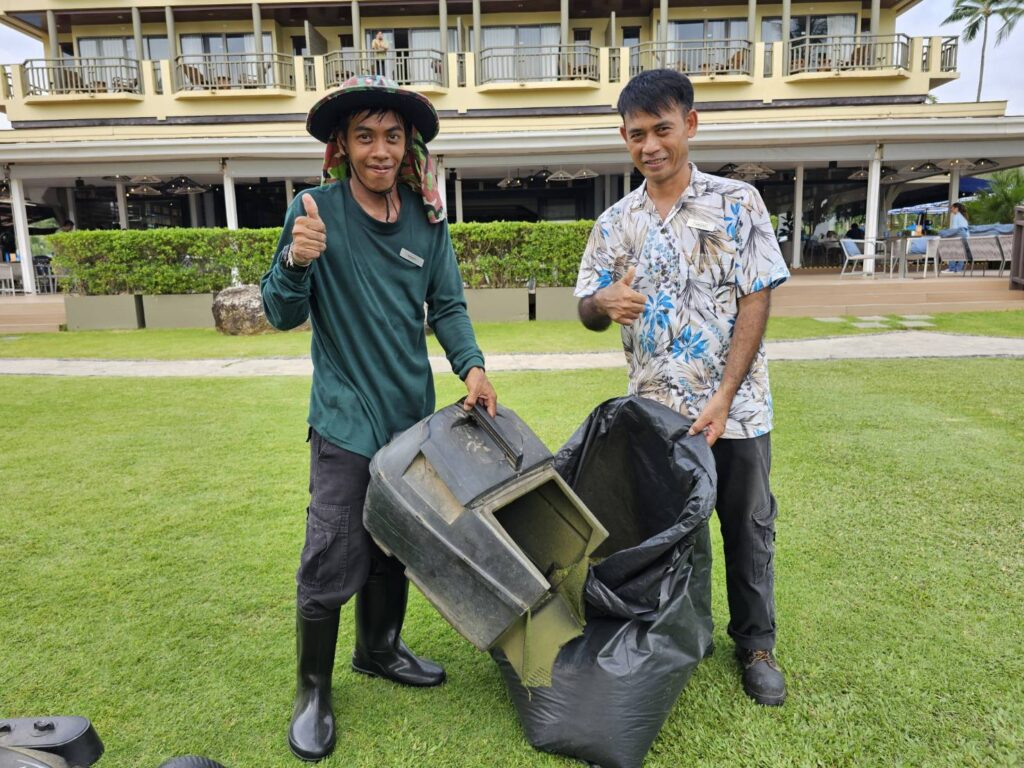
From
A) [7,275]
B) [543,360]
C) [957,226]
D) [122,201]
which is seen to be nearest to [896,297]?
[957,226]

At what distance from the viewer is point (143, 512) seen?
379cm

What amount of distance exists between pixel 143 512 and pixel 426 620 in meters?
1.98

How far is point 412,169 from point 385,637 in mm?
1509

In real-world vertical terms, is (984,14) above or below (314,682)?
above

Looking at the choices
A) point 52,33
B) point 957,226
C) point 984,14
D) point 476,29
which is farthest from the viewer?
point 984,14

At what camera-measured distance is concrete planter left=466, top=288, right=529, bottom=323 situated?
12.1m

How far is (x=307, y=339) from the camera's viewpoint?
10570 mm

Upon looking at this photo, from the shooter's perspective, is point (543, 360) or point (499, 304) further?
point (499, 304)

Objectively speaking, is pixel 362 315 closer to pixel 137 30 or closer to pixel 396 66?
pixel 396 66

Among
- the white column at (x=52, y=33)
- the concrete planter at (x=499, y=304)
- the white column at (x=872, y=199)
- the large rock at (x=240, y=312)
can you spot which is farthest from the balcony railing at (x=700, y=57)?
the white column at (x=52, y=33)

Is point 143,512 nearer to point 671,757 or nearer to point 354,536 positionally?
point 354,536

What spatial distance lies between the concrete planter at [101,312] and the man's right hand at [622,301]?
12296 mm

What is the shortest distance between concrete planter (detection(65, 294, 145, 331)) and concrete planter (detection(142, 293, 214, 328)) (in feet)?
0.77

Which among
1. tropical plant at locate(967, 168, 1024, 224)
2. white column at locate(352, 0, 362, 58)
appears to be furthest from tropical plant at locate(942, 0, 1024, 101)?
white column at locate(352, 0, 362, 58)
